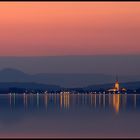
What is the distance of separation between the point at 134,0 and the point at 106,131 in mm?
12736

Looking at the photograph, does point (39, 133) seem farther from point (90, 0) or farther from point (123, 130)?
point (90, 0)

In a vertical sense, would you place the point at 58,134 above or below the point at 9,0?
below

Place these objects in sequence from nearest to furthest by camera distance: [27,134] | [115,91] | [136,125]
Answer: [27,134], [136,125], [115,91]

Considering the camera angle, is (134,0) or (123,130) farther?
(123,130)

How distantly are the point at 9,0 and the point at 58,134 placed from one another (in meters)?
12.3

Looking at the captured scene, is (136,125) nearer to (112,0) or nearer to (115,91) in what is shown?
(112,0)

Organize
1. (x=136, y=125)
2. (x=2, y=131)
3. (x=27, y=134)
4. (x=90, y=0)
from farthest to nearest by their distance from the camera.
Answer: (x=136, y=125)
(x=2, y=131)
(x=27, y=134)
(x=90, y=0)

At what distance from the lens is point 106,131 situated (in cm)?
2045

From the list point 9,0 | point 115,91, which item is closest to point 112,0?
point 9,0

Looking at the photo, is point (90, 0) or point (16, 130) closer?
point (90, 0)

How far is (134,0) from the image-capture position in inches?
338

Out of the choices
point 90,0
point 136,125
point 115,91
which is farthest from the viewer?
point 115,91

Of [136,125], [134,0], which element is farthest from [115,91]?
[134,0]

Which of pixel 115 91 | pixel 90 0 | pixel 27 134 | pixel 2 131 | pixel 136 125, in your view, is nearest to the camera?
pixel 90 0
